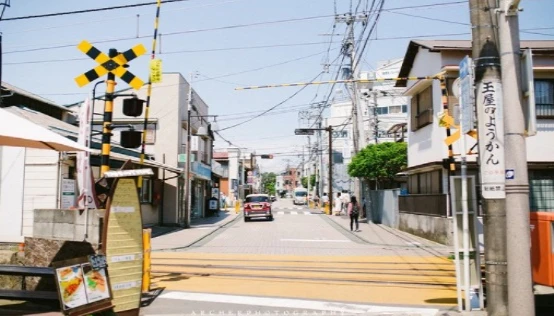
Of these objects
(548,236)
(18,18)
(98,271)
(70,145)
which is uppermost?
(18,18)

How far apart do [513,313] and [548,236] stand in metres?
1.47

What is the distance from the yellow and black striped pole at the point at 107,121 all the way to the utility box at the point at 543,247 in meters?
6.70

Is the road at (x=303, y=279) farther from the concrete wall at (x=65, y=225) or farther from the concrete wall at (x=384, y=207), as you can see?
the concrete wall at (x=384, y=207)

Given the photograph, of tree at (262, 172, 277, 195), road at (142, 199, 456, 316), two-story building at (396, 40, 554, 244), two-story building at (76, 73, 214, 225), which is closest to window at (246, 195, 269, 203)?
two-story building at (76, 73, 214, 225)

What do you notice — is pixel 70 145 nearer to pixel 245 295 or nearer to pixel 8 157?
pixel 245 295

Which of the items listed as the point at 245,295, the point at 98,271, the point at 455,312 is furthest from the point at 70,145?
the point at 455,312

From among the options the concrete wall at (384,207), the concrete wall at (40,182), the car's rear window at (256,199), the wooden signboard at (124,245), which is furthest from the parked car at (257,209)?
the wooden signboard at (124,245)

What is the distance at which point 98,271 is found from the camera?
555 cm

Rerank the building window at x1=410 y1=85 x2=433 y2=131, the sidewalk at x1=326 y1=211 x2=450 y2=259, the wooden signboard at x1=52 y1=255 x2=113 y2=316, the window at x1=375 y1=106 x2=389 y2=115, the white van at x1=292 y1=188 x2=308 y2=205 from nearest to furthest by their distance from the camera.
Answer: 1. the wooden signboard at x1=52 y1=255 x2=113 y2=316
2. the sidewalk at x1=326 y1=211 x2=450 y2=259
3. the building window at x1=410 y1=85 x2=433 y2=131
4. the window at x1=375 y1=106 x2=389 y2=115
5. the white van at x1=292 y1=188 x2=308 y2=205

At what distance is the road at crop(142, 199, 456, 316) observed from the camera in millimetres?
6996

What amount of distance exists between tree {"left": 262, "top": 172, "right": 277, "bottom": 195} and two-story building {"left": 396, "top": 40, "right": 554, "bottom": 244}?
11788 cm

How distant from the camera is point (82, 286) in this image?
5.34m

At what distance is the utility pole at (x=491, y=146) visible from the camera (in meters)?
5.47

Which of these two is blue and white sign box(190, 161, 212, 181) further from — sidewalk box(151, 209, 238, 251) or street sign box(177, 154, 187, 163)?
sidewalk box(151, 209, 238, 251)
